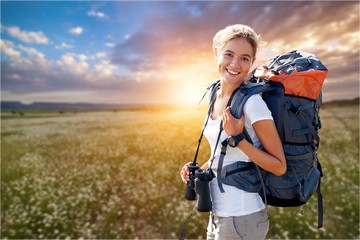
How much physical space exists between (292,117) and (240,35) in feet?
3.28

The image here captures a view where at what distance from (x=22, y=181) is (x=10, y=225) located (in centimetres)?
431

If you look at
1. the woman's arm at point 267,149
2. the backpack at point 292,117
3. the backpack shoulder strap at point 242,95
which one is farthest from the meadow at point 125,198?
the backpack shoulder strap at point 242,95

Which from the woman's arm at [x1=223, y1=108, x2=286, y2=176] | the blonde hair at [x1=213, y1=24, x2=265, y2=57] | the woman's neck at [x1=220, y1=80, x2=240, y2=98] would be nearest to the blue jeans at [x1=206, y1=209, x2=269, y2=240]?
the woman's arm at [x1=223, y1=108, x2=286, y2=176]

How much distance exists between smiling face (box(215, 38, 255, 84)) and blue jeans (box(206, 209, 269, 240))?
1.41 metres

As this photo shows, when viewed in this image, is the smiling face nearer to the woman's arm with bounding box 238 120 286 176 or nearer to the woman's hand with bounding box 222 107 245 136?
the woman's hand with bounding box 222 107 245 136

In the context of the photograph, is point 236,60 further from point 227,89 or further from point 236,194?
point 236,194

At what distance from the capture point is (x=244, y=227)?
2.99 m

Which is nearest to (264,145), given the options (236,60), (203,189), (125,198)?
(203,189)

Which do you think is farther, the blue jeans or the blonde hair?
the blonde hair

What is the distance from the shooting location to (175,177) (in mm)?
13016

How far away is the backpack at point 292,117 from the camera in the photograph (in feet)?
9.64

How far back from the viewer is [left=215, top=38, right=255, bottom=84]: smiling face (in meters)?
3.14

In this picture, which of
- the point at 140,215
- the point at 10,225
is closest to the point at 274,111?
the point at 140,215

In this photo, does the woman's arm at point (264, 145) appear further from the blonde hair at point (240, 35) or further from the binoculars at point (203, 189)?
the blonde hair at point (240, 35)
